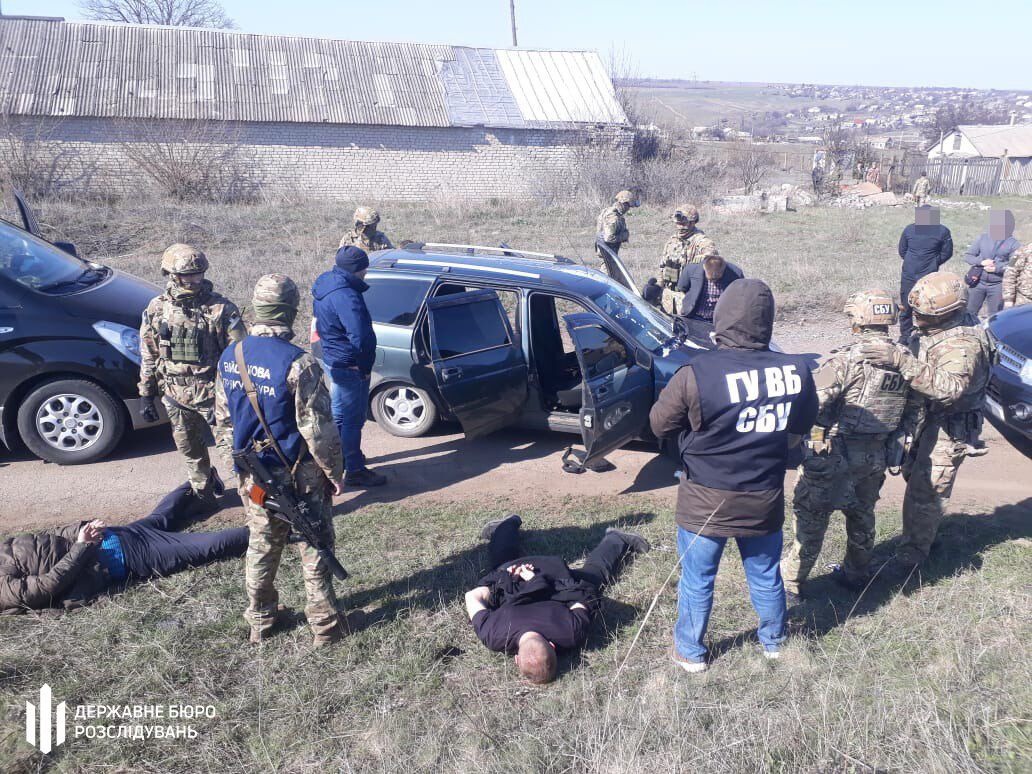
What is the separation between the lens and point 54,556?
4.17 meters

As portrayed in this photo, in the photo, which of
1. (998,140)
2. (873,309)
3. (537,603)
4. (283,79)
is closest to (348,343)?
(537,603)

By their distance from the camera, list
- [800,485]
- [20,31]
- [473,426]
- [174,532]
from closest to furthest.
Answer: [800,485]
[174,532]
[473,426]
[20,31]

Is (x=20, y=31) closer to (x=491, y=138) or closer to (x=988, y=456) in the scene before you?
(x=491, y=138)

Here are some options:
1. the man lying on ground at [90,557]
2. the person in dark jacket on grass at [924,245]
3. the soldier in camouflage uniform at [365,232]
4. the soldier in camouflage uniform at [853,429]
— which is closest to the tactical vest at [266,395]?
the man lying on ground at [90,557]

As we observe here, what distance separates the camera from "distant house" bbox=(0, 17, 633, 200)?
21719mm

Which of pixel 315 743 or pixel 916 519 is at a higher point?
pixel 916 519

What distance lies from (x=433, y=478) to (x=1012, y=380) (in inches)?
197

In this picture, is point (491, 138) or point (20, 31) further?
point (491, 138)

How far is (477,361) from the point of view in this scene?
20.5 feet

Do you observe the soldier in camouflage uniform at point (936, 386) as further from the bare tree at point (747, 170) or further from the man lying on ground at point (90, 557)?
the bare tree at point (747, 170)

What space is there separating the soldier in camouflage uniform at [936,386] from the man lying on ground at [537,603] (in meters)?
1.81

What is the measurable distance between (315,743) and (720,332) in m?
2.49

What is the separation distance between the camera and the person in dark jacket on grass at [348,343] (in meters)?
5.64

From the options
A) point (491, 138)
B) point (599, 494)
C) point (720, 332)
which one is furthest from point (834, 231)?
point (720, 332)
